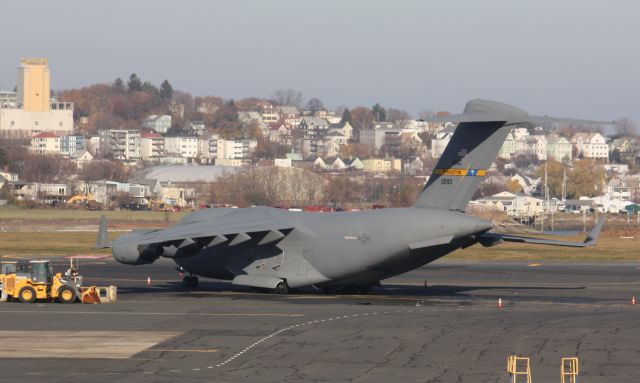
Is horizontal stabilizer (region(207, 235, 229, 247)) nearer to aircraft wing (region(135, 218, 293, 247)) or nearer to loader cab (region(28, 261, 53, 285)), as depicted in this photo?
aircraft wing (region(135, 218, 293, 247))

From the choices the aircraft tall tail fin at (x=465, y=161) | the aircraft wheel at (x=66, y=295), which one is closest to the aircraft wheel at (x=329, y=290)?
the aircraft tall tail fin at (x=465, y=161)

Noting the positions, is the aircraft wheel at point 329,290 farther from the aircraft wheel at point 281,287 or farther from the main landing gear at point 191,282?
the main landing gear at point 191,282

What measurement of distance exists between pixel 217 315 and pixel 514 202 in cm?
13309

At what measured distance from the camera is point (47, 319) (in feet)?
137

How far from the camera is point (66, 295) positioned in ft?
153

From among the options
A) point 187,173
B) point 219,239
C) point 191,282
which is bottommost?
point 191,282

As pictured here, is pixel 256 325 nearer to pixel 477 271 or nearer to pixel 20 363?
pixel 20 363

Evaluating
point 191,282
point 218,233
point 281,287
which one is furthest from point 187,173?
point 218,233

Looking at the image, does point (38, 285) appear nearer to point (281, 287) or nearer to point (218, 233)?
point (218, 233)

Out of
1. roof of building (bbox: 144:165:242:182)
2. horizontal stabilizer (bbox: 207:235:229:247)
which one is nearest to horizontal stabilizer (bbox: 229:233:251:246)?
horizontal stabilizer (bbox: 207:235:229:247)

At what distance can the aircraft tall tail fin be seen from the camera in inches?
1844

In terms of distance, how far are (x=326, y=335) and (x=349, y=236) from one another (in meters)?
10.5

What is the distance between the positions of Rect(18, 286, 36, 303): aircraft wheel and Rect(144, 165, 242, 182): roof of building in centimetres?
12808

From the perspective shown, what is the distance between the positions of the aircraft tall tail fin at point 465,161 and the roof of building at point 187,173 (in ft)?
423
